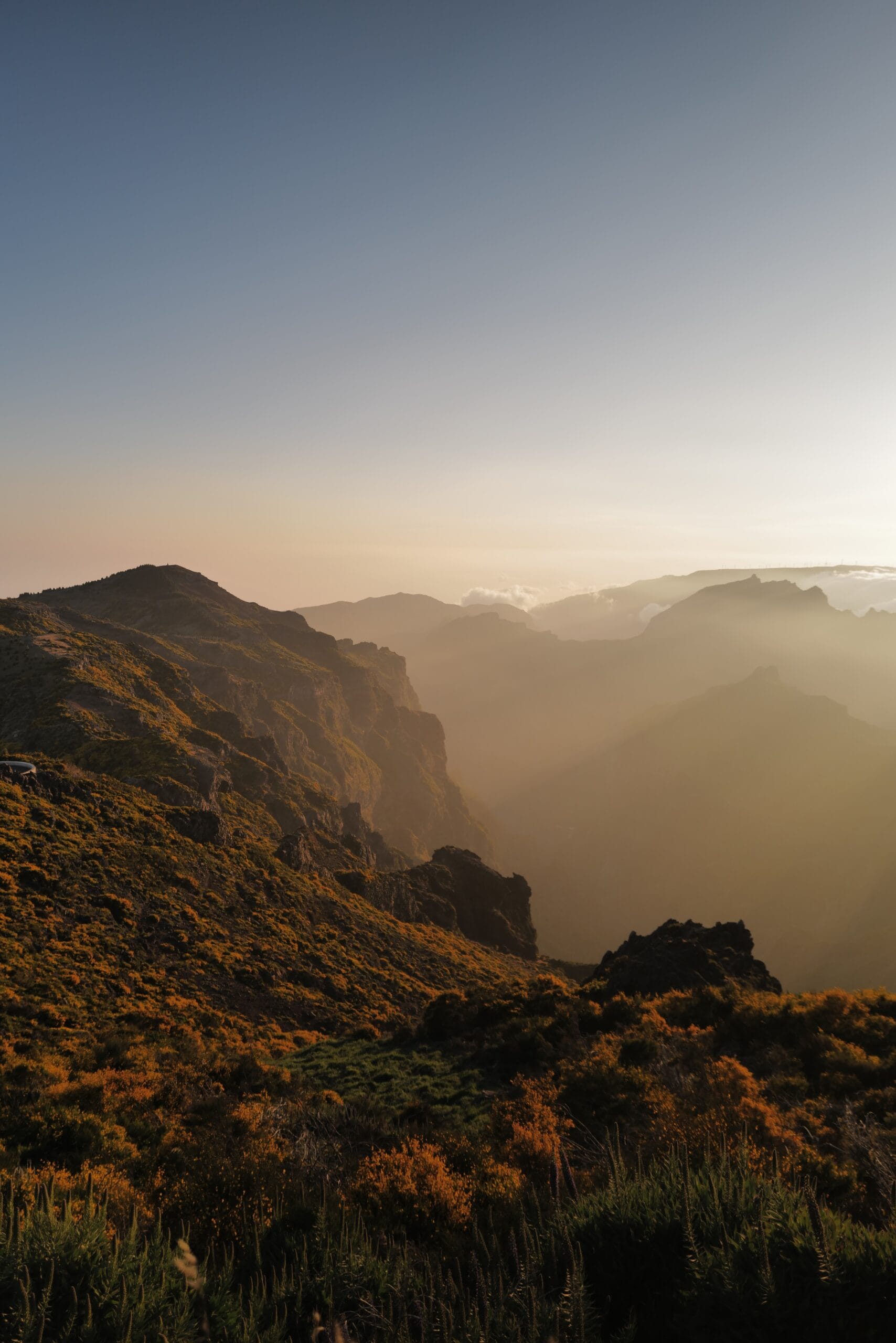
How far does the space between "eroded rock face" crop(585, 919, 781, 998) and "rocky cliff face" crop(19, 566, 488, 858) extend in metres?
47.9

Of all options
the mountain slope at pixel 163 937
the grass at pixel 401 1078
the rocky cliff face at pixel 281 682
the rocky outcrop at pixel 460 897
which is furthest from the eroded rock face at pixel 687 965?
the rocky cliff face at pixel 281 682

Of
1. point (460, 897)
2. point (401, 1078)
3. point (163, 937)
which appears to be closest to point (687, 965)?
point (401, 1078)

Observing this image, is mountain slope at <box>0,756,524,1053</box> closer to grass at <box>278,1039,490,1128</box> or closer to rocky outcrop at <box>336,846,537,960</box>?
grass at <box>278,1039,490,1128</box>

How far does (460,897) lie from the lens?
8688 cm

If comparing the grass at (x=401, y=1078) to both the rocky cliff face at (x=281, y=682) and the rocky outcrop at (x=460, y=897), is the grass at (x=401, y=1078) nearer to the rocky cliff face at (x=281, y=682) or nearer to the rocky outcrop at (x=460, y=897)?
the rocky outcrop at (x=460, y=897)

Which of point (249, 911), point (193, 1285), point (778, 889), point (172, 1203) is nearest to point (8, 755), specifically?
point (249, 911)

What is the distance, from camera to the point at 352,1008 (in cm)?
3841

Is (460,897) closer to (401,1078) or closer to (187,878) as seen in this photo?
(187,878)

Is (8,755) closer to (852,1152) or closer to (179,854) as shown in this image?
(179,854)

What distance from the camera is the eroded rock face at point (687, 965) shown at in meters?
32.7

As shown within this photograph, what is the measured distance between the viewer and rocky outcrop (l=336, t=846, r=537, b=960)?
225 ft

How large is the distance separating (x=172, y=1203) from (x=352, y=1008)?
3190 centimetres

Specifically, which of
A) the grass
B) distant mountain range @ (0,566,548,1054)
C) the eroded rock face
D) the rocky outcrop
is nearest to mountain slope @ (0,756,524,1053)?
distant mountain range @ (0,566,548,1054)

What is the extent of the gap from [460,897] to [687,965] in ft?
184
